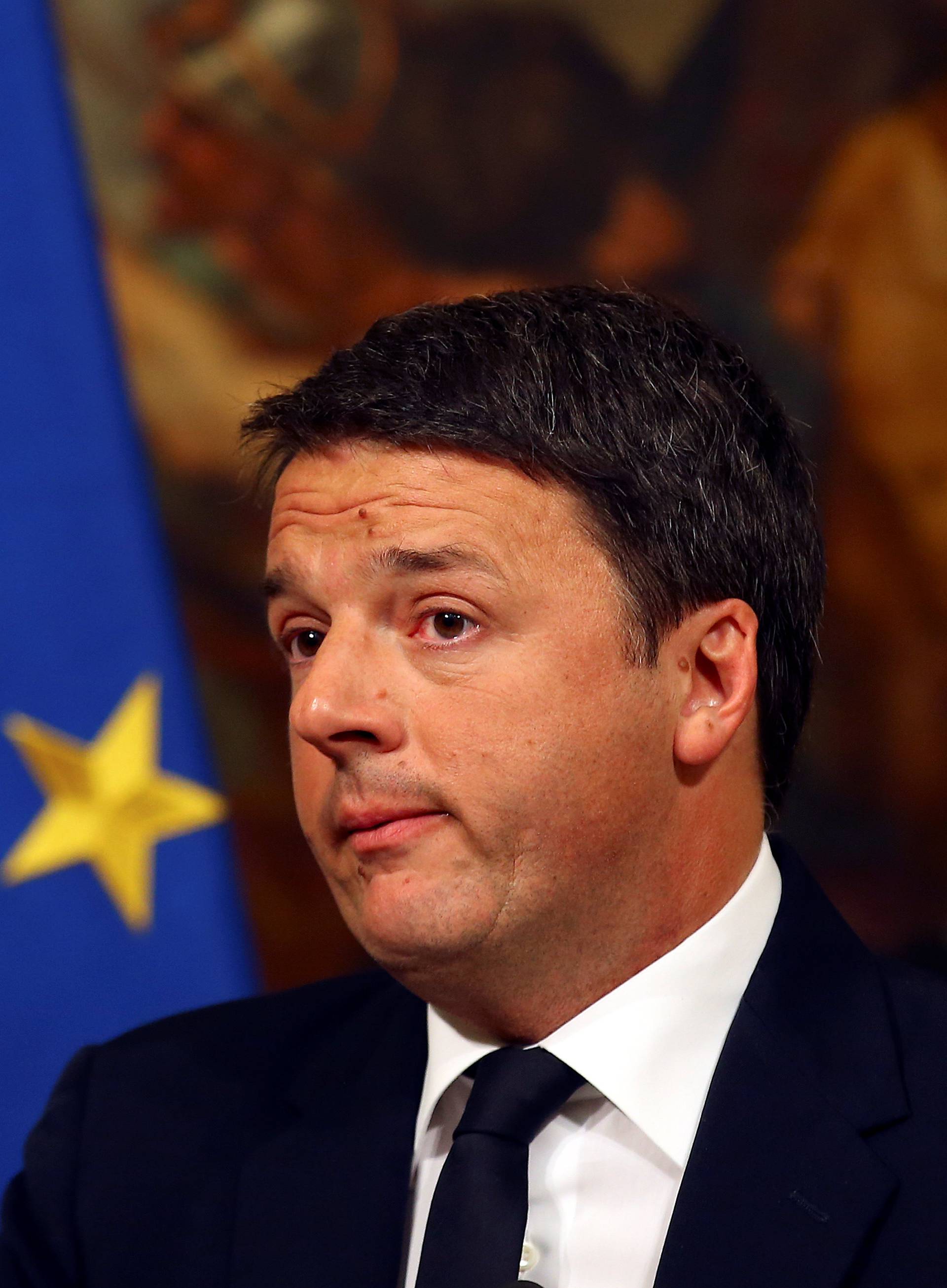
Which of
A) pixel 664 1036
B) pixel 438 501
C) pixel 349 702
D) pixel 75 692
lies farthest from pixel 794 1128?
pixel 75 692

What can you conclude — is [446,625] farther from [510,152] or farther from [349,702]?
[510,152]

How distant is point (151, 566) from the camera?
109 inches

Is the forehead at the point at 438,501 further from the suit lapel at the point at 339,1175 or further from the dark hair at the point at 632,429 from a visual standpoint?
the suit lapel at the point at 339,1175

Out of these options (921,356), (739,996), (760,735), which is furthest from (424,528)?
(921,356)

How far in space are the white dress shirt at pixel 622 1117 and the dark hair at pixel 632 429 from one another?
0.34m

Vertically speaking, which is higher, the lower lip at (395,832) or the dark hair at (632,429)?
the dark hair at (632,429)

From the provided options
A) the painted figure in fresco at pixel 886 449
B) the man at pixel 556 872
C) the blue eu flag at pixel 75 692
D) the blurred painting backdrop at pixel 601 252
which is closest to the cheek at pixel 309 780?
the man at pixel 556 872

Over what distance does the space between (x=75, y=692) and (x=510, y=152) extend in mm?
1965

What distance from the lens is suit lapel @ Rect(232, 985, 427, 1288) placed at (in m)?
1.67

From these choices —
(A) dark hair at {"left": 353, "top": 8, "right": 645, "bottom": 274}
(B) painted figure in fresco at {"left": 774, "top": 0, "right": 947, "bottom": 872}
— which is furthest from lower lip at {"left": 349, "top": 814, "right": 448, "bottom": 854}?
(A) dark hair at {"left": 353, "top": 8, "right": 645, "bottom": 274}

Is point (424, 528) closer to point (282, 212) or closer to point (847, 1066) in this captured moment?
point (847, 1066)

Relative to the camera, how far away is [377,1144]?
1761mm

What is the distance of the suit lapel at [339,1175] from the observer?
167 cm

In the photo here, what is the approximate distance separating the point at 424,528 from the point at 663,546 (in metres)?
0.30
